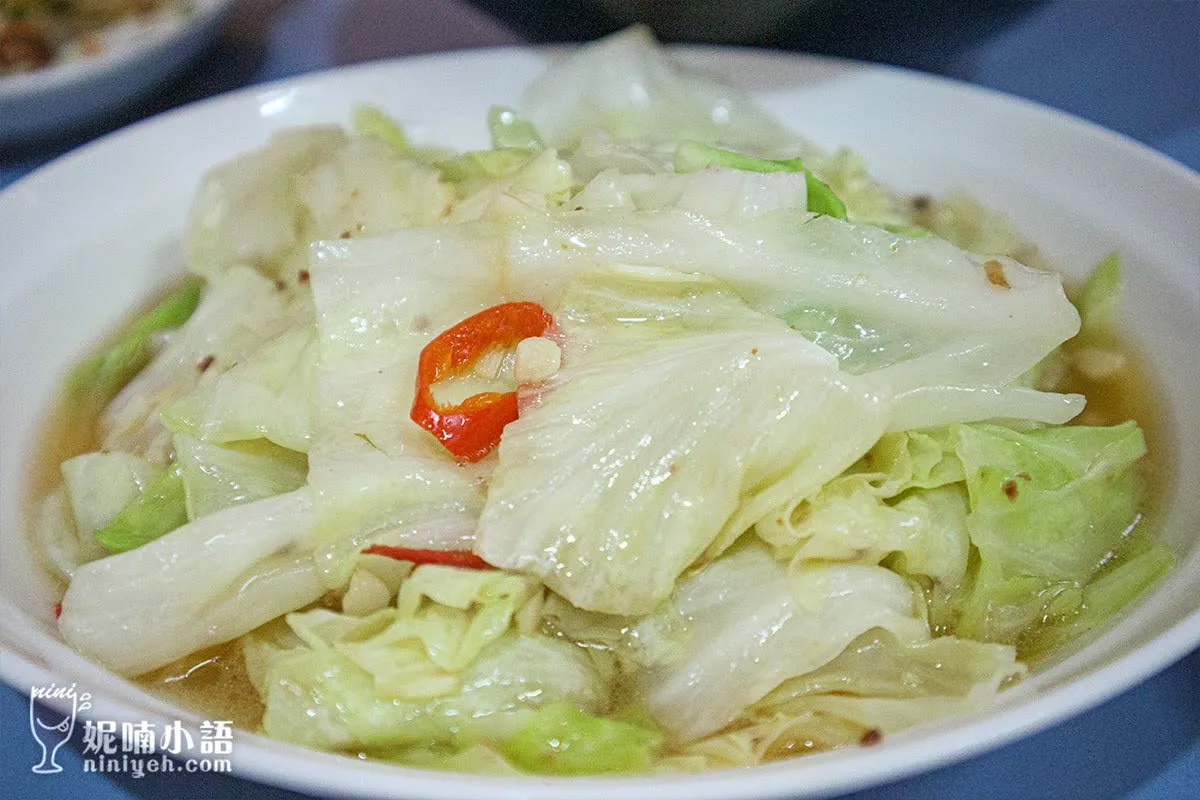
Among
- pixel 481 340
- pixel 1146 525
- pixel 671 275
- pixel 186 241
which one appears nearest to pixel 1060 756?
pixel 1146 525

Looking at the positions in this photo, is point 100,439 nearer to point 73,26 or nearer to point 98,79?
point 98,79

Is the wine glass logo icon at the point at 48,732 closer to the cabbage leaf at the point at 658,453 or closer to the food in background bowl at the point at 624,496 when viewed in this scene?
the food in background bowl at the point at 624,496

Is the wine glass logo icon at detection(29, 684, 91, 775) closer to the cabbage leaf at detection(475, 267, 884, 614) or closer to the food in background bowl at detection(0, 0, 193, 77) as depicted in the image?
the cabbage leaf at detection(475, 267, 884, 614)

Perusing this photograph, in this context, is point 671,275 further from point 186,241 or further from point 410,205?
point 186,241

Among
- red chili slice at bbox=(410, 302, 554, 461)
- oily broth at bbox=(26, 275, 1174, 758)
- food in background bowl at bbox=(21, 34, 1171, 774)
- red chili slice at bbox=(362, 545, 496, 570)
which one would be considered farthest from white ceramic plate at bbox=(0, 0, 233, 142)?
red chili slice at bbox=(362, 545, 496, 570)

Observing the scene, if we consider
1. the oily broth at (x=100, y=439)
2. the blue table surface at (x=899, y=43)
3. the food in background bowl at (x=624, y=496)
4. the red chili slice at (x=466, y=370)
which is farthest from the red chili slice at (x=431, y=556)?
the blue table surface at (x=899, y=43)

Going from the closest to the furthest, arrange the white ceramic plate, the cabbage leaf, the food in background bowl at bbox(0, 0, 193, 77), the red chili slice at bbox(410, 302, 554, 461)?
the cabbage leaf → the red chili slice at bbox(410, 302, 554, 461) → the white ceramic plate → the food in background bowl at bbox(0, 0, 193, 77)
